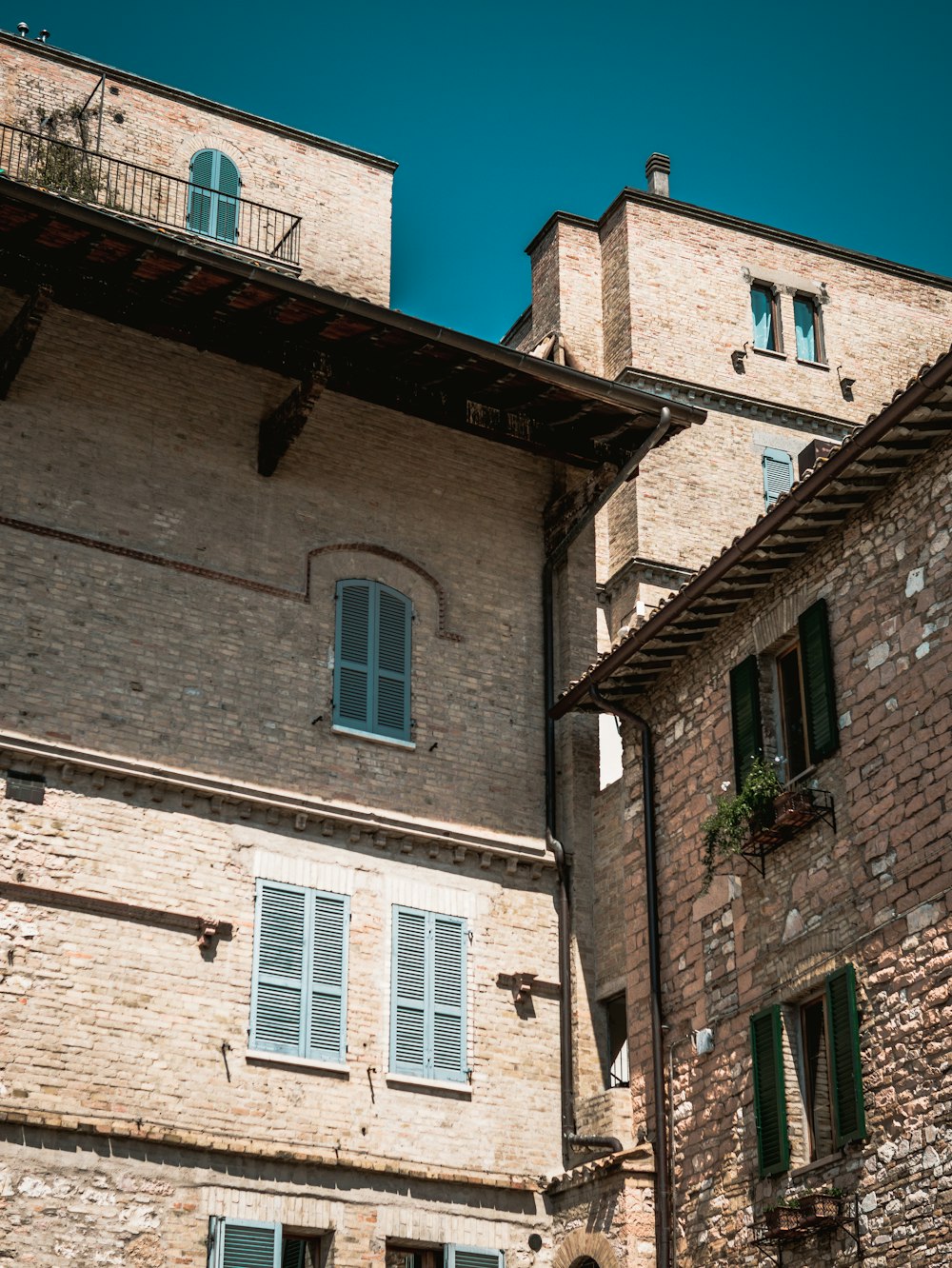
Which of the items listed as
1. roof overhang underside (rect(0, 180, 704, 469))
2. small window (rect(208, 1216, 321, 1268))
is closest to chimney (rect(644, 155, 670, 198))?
roof overhang underside (rect(0, 180, 704, 469))

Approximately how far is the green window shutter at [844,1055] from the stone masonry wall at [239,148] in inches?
463

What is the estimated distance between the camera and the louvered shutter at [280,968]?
16.5 meters

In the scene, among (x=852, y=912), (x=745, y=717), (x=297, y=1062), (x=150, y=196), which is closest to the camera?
(x=852, y=912)

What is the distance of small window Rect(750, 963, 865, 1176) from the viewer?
45.5ft

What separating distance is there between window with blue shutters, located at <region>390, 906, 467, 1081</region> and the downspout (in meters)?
1.07

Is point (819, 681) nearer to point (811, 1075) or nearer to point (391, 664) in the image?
point (811, 1075)

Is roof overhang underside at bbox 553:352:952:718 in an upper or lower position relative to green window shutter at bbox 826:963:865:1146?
upper

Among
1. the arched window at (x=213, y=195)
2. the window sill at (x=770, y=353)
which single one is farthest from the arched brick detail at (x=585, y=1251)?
the window sill at (x=770, y=353)

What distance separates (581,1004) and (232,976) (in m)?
3.63

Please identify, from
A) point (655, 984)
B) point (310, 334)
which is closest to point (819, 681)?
point (655, 984)

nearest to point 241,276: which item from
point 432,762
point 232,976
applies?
point 432,762

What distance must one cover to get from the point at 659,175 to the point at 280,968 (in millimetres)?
15942

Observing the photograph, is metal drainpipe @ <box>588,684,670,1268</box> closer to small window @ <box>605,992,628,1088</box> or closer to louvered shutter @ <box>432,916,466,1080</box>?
small window @ <box>605,992,628,1088</box>

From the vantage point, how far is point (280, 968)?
1681 centimetres
